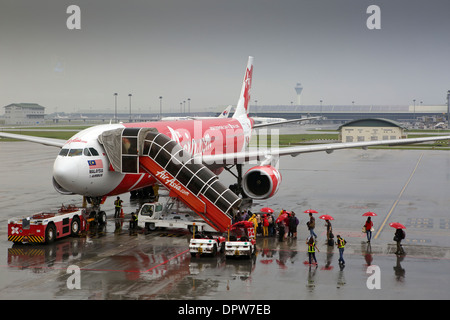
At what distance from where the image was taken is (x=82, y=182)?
2638cm

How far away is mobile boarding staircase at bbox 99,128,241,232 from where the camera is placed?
84.7 ft

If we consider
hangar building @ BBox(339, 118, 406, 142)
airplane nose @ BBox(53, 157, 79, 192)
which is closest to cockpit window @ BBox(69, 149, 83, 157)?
airplane nose @ BBox(53, 157, 79, 192)

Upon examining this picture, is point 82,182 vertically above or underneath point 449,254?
above

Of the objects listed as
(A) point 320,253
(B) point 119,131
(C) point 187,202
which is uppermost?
(B) point 119,131

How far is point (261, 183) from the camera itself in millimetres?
31172

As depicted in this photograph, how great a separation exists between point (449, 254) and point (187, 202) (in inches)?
464

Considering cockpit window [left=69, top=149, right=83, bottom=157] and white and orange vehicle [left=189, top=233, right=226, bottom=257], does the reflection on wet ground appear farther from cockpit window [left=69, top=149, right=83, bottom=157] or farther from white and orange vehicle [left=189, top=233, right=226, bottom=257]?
cockpit window [left=69, top=149, right=83, bottom=157]

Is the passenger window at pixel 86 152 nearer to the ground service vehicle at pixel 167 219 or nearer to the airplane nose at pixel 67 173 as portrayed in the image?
the airplane nose at pixel 67 173

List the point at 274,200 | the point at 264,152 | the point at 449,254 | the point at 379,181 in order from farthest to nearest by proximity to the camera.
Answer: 1. the point at 379,181
2. the point at 274,200
3. the point at 264,152
4. the point at 449,254

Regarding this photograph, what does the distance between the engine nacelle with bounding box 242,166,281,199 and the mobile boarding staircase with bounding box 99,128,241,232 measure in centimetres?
475

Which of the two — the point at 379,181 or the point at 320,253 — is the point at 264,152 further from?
the point at 379,181

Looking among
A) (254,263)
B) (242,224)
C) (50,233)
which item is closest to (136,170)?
(50,233)
